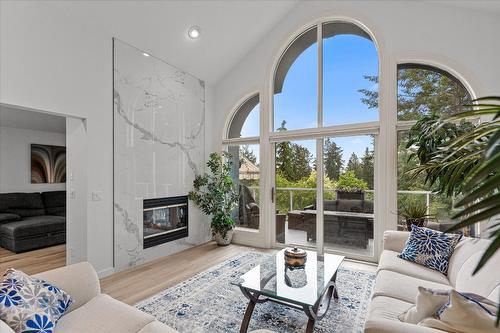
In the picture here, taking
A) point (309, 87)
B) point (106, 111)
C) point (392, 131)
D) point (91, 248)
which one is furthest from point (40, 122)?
point (392, 131)

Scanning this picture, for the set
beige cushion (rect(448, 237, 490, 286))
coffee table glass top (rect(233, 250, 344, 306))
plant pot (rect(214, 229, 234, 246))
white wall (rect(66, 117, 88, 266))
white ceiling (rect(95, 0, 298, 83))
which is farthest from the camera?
plant pot (rect(214, 229, 234, 246))

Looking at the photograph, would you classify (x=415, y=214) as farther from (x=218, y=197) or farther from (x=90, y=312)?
(x=90, y=312)

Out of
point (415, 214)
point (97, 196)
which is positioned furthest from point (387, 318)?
point (97, 196)

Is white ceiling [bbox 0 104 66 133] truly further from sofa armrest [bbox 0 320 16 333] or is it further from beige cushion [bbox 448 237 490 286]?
beige cushion [bbox 448 237 490 286]

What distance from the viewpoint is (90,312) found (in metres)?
1.73

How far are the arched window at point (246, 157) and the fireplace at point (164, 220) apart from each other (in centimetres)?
107

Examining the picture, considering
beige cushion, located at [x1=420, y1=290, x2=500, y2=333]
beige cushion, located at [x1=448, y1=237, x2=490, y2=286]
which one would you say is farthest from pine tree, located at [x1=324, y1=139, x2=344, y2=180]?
beige cushion, located at [x1=420, y1=290, x2=500, y2=333]

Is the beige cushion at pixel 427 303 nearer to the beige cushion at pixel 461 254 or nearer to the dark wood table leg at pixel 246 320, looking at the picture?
the beige cushion at pixel 461 254

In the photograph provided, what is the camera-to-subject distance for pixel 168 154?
14.6 feet

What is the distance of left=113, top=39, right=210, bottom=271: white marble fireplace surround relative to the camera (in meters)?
3.70

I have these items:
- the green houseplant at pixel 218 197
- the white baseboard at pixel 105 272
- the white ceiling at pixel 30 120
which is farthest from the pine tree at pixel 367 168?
the white ceiling at pixel 30 120

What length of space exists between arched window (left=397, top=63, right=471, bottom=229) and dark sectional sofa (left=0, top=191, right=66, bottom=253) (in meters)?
6.01

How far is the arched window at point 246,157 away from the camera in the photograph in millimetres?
5074

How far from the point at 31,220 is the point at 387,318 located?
5858mm
